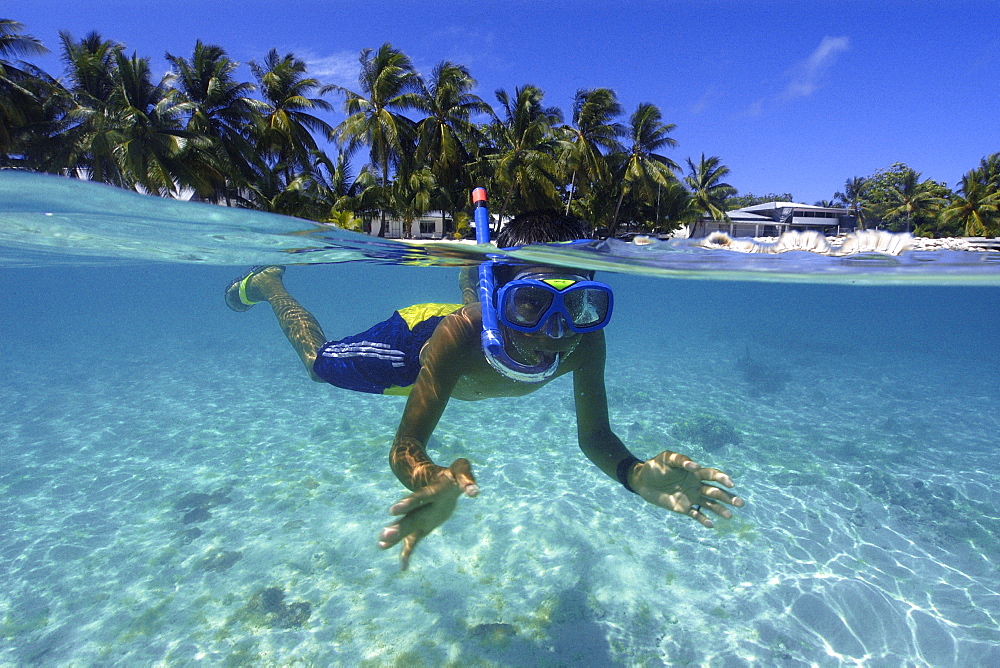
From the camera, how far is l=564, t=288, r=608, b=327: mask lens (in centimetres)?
325

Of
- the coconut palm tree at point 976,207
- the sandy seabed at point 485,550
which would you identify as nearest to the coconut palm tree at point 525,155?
the sandy seabed at point 485,550

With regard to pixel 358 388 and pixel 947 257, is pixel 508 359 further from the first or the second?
pixel 947 257

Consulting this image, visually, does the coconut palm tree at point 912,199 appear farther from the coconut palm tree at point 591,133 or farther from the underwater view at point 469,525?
the underwater view at point 469,525

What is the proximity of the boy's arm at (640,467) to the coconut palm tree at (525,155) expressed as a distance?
27.6m

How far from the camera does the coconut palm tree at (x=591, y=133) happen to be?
30.5 metres

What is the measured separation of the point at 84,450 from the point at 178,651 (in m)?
6.11

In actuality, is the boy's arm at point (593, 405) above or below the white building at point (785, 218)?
below

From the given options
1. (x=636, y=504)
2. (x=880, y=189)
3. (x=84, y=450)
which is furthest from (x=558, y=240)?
(x=880, y=189)

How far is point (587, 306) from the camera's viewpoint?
3.36 m

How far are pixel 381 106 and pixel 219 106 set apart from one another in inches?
328

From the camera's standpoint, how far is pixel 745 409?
1231 cm

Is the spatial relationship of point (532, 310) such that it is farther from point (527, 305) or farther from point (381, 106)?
point (381, 106)

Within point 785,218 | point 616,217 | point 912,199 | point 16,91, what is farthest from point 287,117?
point 912,199

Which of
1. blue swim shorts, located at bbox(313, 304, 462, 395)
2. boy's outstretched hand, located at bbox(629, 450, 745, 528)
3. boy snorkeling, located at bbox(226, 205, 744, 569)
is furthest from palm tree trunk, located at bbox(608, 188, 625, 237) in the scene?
boy's outstretched hand, located at bbox(629, 450, 745, 528)
